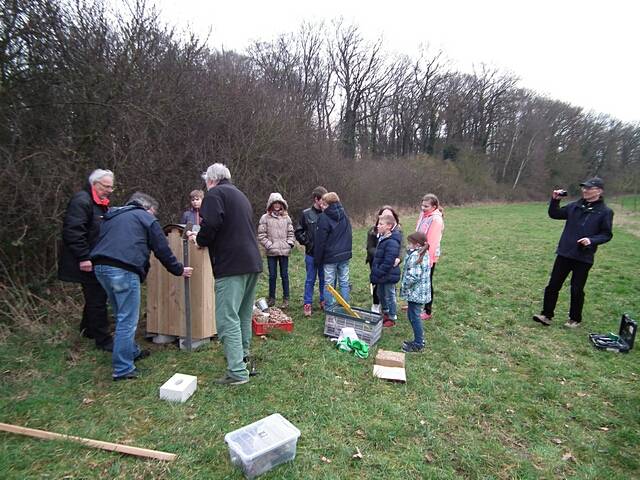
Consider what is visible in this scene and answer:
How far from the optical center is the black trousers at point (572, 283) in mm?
5182

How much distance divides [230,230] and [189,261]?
3.62 ft

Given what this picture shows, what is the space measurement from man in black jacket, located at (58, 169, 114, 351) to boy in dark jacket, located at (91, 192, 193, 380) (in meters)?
0.46

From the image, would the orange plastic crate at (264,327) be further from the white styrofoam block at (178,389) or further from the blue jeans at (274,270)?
the white styrofoam block at (178,389)

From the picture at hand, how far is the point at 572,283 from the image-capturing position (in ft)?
17.5

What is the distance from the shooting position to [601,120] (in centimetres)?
4528

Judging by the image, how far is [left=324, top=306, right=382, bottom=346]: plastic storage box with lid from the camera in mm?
4531

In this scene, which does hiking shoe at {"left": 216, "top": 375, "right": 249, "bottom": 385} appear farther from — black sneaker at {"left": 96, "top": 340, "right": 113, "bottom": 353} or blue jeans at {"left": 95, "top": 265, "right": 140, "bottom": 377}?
black sneaker at {"left": 96, "top": 340, "right": 113, "bottom": 353}

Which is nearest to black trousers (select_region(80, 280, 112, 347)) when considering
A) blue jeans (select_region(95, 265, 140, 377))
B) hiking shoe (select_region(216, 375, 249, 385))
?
blue jeans (select_region(95, 265, 140, 377))

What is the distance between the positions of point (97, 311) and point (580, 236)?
20.7 feet

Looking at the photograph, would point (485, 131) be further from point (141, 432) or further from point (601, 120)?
point (141, 432)

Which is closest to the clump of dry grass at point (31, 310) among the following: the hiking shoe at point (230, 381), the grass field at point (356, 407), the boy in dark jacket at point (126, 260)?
the grass field at point (356, 407)

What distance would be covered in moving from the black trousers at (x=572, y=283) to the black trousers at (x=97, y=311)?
20.0 feet

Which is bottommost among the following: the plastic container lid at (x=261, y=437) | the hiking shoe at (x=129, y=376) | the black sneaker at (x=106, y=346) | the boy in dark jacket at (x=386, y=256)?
the hiking shoe at (x=129, y=376)

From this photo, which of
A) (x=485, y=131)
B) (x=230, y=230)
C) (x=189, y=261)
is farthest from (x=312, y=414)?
(x=485, y=131)
